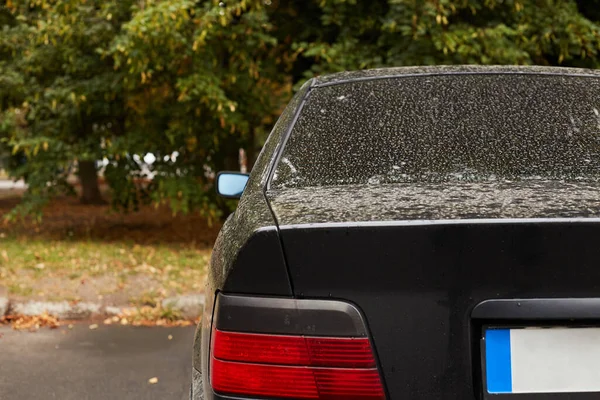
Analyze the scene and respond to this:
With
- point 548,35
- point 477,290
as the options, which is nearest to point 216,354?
point 477,290

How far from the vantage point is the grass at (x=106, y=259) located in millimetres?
6078

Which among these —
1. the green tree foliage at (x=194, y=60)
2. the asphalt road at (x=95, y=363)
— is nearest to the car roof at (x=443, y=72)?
the asphalt road at (x=95, y=363)

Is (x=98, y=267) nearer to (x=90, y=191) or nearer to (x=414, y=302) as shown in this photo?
(x=414, y=302)

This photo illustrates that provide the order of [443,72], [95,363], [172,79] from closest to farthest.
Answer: [443,72], [95,363], [172,79]

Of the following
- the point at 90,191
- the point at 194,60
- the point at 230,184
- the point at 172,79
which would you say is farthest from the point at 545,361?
the point at 90,191

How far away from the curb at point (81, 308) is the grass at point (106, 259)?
14cm

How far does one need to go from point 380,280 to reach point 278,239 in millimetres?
235

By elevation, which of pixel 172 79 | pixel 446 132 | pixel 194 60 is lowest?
pixel 172 79

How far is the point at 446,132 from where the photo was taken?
7.40 feet

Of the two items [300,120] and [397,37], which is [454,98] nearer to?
[300,120]

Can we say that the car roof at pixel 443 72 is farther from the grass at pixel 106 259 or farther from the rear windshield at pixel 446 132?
the grass at pixel 106 259

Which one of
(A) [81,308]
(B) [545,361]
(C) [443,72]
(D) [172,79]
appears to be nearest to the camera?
(B) [545,361]

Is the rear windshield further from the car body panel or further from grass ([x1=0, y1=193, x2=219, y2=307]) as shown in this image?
grass ([x1=0, y1=193, x2=219, y2=307])

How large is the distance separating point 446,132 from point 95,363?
304 cm
